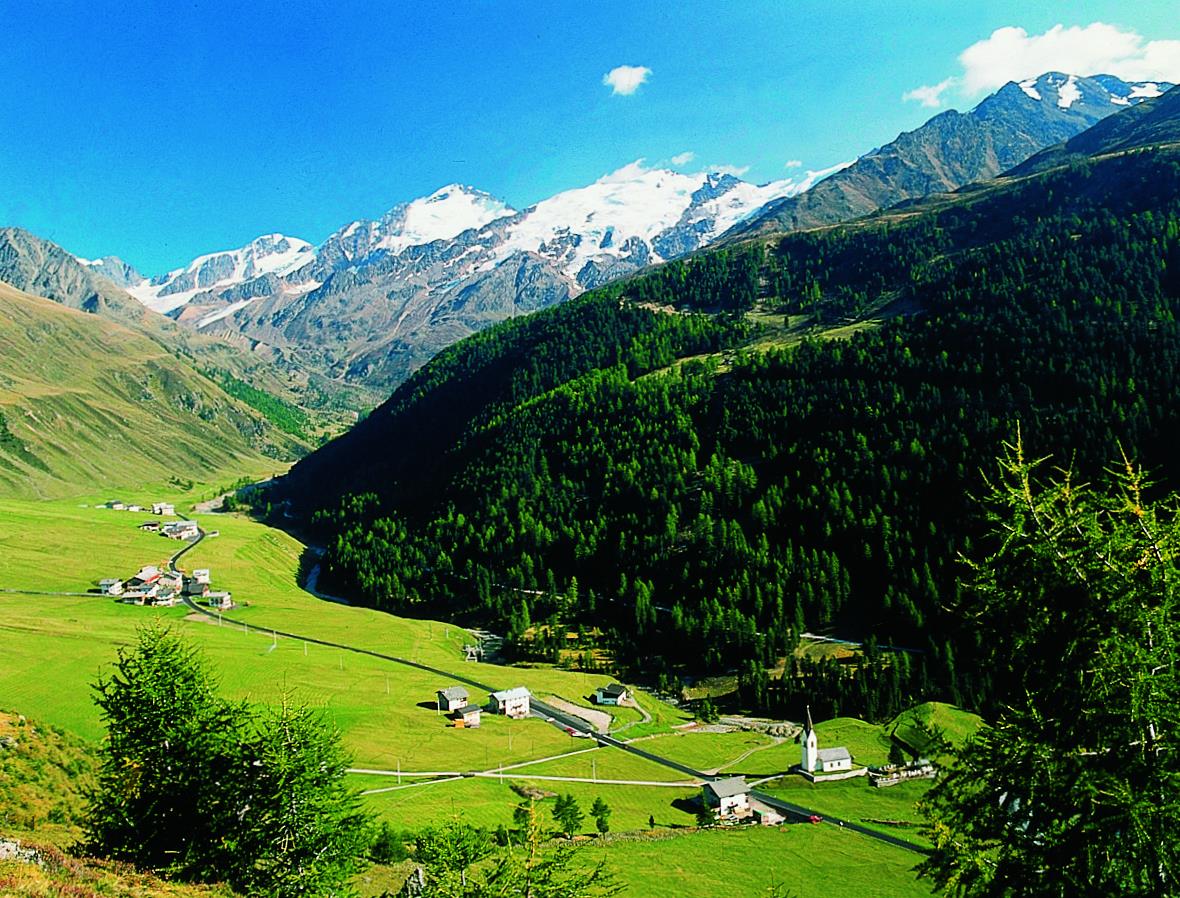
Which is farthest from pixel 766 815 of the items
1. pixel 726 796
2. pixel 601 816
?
pixel 601 816

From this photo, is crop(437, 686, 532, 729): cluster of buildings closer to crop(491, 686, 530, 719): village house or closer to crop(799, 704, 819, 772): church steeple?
crop(491, 686, 530, 719): village house

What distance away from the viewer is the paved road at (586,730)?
6531 centimetres

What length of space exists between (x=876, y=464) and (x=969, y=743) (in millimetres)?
158584

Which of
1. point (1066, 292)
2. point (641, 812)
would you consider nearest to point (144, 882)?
point (641, 812)

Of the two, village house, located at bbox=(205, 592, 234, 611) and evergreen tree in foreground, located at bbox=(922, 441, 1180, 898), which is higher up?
evergreen tree in foreground, located at bbox=(922, 441, 1180, 898)

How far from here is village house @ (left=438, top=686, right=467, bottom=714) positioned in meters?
97.1

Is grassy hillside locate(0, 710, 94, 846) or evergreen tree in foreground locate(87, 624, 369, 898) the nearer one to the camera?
evergreen tree in foreground locate(87, 624, 369, 898)

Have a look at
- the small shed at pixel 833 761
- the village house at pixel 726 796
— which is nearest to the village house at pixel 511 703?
the village house at pixel 726 796

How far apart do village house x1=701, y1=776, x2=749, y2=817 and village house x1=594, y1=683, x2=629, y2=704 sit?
3752 cm

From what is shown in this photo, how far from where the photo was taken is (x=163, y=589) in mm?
149625

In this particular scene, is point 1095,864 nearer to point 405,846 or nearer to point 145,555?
point 405,846

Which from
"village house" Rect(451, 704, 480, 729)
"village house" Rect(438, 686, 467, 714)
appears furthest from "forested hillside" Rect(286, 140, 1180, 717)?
"village house" Rect(451, 704, 480, 729)

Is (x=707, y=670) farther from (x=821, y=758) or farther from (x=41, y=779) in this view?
(x=41, y=779)

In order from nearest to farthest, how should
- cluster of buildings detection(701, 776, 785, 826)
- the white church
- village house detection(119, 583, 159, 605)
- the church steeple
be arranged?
cluster of buildings detection(701, 776, 785, 826)
the white church
the church steeple
village house detection(119, 583, 159, 605)
